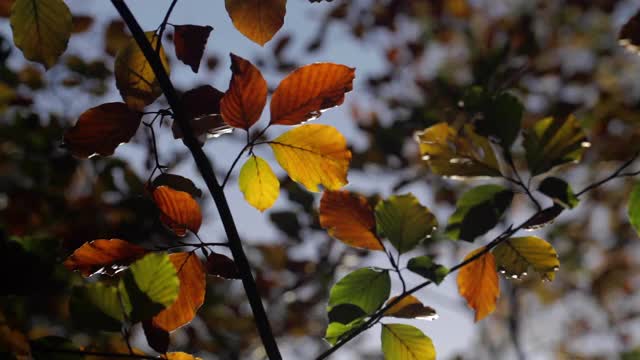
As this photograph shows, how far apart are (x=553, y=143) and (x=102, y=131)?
39cm

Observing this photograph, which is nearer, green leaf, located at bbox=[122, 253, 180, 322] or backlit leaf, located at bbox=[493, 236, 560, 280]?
green leaf, located at bbox=[122, 253, 180, 322]

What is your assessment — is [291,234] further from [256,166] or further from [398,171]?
[256,166]

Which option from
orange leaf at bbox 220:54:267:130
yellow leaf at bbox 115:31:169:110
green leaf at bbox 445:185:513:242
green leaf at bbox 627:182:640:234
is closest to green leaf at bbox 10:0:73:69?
yellow leaf at bbox 115:31:169:110

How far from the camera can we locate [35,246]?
17.9 inches

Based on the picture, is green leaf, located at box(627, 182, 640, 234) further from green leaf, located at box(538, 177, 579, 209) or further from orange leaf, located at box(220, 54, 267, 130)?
orange leaf, located at box(220, 54, 267, 130)

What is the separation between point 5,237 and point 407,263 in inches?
13.1

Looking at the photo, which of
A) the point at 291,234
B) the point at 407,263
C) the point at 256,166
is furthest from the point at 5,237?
the point at 291,234

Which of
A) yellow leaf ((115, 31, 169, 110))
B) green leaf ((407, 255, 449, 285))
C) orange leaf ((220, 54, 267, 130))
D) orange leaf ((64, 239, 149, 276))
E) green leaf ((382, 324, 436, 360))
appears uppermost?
yellow leaf ((115, 31, 169, 110))

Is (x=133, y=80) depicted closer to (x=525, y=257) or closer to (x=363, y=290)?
(x=363, y=290)

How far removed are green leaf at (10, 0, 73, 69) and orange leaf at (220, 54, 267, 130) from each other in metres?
0.16

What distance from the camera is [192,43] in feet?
1.65

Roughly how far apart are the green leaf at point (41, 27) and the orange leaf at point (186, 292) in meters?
0.21

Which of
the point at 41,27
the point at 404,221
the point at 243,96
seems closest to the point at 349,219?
the point at 404,221

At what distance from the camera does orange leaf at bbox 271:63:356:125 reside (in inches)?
19.4
